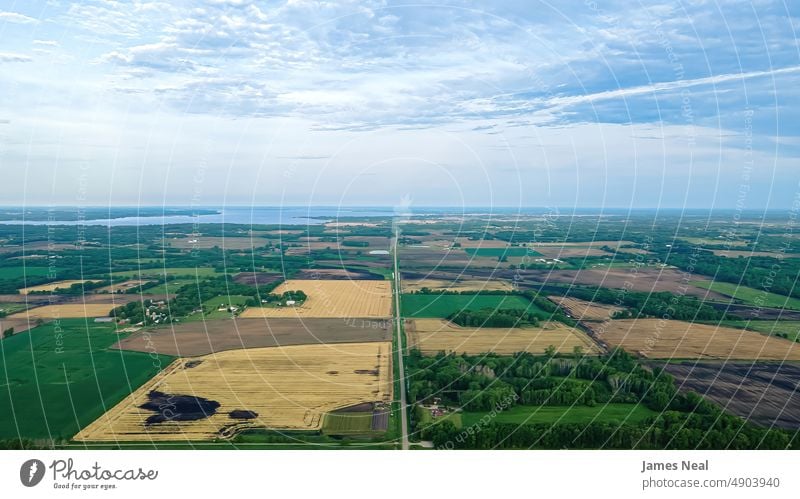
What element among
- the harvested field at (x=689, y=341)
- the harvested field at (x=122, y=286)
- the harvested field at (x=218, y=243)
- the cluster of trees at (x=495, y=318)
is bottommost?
the harvested field at (x=689, y=341)

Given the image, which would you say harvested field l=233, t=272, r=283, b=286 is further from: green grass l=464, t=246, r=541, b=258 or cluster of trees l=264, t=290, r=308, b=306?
green grass l=464, t=246, r=541, b=258

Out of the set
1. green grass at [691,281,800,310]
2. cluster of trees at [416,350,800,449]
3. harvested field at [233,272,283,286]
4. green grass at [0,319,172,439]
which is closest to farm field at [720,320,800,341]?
green grass at [691,281,800,310]

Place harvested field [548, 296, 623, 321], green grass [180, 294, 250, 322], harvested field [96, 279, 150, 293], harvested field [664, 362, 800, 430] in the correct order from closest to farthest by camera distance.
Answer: harvested field [664, 362, 800, 430], green grass [180, 294, 250, 322], harvested field [548, 296, 623, 321], harvested field [96, 279, 150, 293]

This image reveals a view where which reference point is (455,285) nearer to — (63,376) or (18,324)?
(63,376)

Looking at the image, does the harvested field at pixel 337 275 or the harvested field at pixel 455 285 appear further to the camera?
the harvested field at pixel 337 275

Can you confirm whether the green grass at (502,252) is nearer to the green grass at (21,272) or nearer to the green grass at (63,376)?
the green grass at (63,376)

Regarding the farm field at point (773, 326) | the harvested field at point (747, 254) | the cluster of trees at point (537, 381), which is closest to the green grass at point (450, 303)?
the cluster of trees at point (537, 381)

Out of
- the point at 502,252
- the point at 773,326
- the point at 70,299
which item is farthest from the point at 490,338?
the point at 502,252
